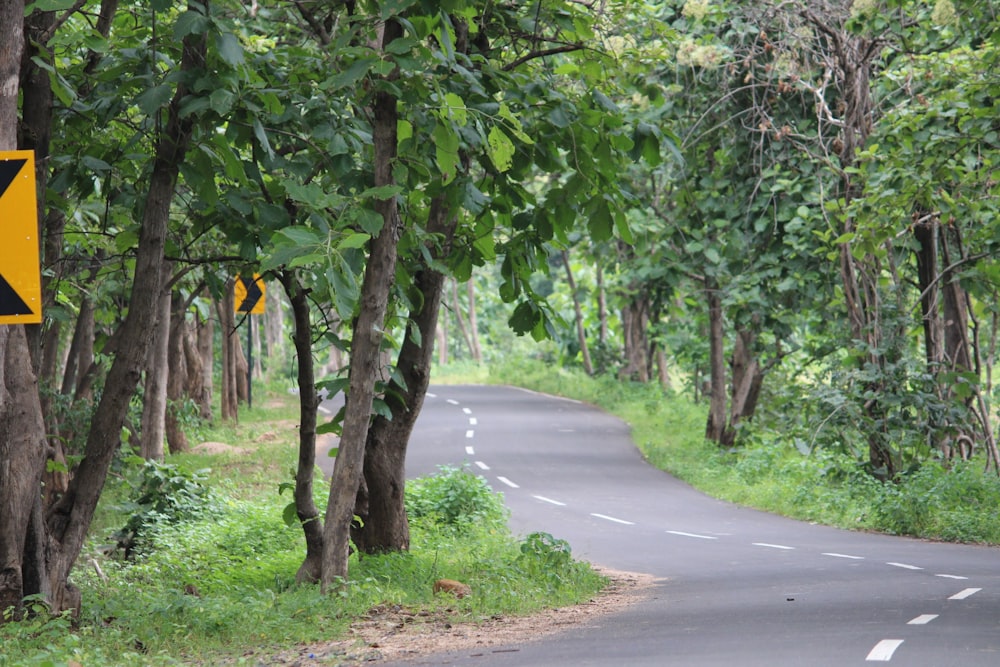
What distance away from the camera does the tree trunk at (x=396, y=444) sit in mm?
11758

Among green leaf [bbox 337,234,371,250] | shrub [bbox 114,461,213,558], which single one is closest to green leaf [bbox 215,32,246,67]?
green leaf [bbox 337,234,371,250]

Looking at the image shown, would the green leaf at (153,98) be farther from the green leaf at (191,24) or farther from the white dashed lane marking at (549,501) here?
the white dashed lane marking at (549,501)

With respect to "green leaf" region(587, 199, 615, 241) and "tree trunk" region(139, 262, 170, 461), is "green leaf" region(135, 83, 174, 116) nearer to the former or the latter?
"green leaf" region(587, 199, 615, 241)

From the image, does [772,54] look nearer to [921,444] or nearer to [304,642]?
[921,444]

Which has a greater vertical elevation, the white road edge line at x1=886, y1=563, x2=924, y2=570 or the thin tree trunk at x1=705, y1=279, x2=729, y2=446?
the thin tree trunk at x1=705, y1=279, x2=729, y2=446

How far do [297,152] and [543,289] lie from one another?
263 cm

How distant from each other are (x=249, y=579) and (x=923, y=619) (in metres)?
6.26

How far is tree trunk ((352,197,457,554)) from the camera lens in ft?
38.6

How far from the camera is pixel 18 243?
642 cm

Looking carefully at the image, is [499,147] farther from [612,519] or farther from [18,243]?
[612,519]

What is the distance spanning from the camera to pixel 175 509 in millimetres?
16156

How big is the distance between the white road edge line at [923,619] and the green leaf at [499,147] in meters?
4.37

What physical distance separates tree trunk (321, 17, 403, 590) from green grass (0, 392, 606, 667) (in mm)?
430

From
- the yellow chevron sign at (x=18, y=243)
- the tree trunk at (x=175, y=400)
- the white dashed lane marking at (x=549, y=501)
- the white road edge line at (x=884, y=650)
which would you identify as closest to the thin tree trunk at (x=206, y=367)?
the tree trunk at (x=175, y=400)
